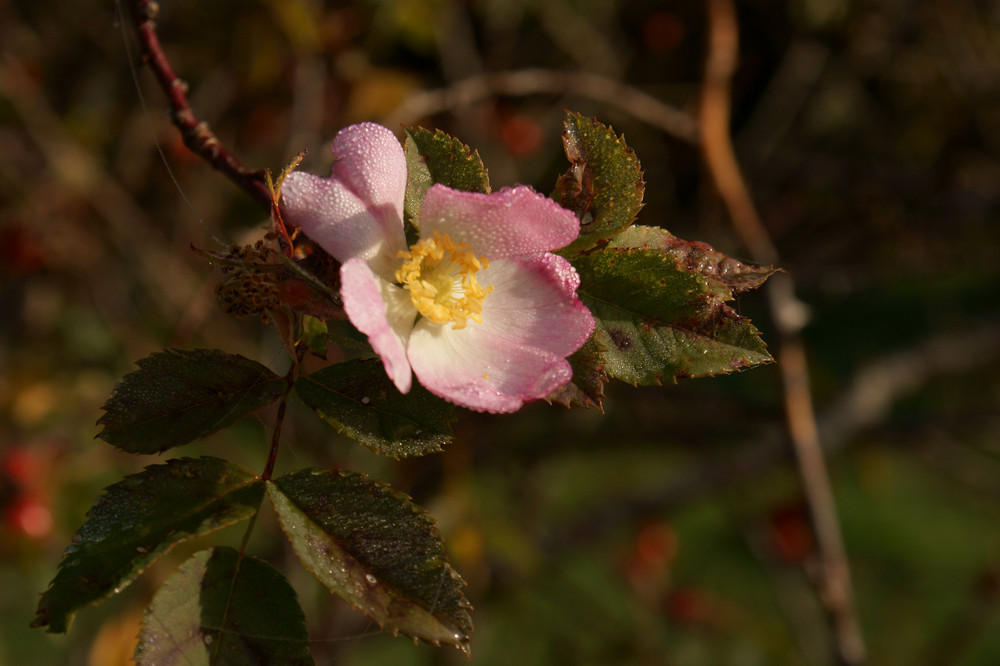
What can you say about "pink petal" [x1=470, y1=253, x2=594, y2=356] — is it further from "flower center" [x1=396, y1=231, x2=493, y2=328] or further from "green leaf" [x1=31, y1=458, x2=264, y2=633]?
"green leaf" [x1=31, y1=458, x2=264, y2=633]

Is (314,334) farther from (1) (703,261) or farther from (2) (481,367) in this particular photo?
(1) (703,261)

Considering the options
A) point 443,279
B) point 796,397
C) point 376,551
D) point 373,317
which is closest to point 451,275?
point 443,279

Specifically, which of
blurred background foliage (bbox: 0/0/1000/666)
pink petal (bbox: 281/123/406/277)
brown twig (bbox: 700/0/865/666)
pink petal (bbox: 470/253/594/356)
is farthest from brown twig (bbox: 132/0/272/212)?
brown twig (bbox: 700/0/865/666)

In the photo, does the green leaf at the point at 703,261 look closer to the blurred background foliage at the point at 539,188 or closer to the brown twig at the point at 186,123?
the brown twig at the point at 186,123

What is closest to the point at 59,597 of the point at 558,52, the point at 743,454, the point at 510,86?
the point at 510,86

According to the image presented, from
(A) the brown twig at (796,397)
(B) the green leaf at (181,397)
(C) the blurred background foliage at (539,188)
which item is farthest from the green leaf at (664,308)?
(C) the blurred background foliage at (539,188)


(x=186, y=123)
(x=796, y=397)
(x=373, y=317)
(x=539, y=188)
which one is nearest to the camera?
(x=373, y=317)
